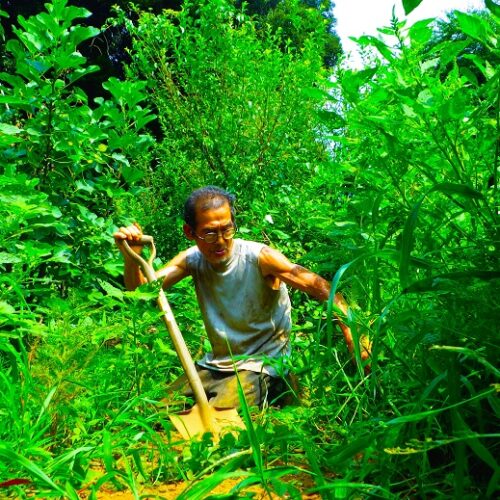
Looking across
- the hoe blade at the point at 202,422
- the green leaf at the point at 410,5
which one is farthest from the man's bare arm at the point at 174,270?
the green leaf at the point at 410,5

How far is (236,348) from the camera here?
11.4 feet

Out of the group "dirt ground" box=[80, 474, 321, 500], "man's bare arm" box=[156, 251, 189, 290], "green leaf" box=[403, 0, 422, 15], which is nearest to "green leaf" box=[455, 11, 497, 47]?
"green leaf" box=[403, 0, 422, 15]

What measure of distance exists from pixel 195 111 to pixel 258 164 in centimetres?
80

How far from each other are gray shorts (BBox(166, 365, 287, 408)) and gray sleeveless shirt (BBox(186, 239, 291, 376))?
0.07 metres

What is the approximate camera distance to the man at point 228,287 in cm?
333

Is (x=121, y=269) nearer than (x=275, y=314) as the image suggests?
No

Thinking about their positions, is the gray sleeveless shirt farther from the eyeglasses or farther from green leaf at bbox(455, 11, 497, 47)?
green leaf at bbox(455, 11, 497, 47)

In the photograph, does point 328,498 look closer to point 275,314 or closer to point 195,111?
point 275,314

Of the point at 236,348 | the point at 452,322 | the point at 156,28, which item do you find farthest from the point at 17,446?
the point at 156,28

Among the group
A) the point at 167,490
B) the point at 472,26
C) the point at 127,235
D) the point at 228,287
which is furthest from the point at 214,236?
the point at 472,26

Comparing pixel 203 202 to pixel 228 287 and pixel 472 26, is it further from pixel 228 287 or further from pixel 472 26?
pixel 472 26

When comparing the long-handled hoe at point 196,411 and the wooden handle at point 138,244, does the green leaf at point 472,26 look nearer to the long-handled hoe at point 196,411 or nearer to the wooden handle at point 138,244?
the long-handled hoe at point 196,411

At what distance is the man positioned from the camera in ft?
10.9

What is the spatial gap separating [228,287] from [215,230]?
33 centimetres
